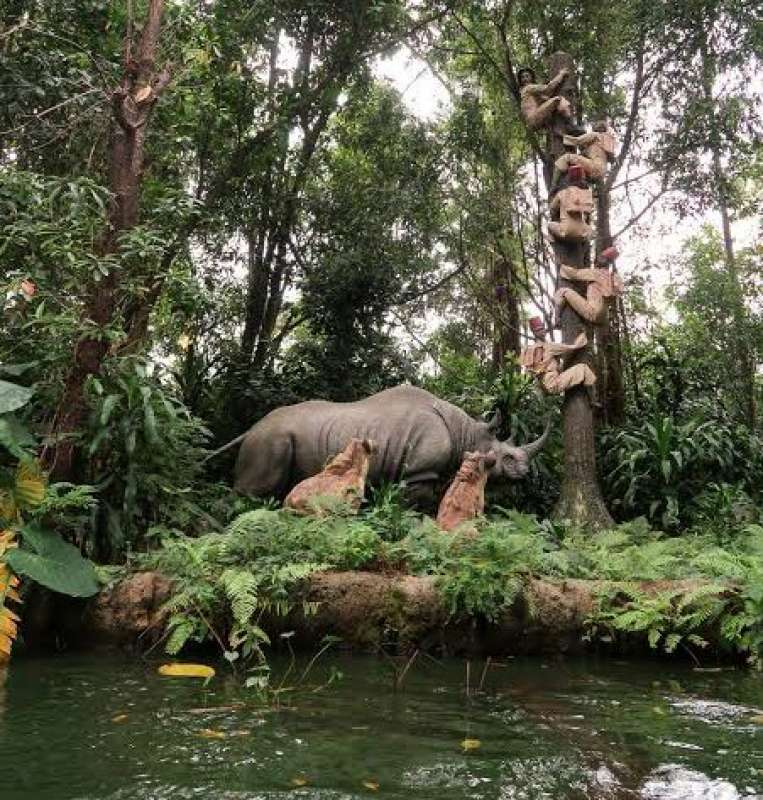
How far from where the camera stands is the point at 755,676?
479 centimetres

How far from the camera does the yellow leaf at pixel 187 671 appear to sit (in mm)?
4454

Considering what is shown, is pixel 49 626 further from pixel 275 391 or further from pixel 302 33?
pixel 302 33

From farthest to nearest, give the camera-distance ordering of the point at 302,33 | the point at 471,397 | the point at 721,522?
the point at 471,397 < the point at 302,33 < the point at 721,522

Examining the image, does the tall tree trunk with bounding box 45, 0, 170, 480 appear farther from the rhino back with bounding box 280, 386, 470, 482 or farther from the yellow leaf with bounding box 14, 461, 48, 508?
the rhino back with bounding box 280, 386, 470, 482

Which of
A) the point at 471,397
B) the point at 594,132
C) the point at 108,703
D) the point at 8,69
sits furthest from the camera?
the point at 471,397

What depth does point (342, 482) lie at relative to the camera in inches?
271

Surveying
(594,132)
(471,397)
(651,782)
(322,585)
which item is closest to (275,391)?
(471,397)

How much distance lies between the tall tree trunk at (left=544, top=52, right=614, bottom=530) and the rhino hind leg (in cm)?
273

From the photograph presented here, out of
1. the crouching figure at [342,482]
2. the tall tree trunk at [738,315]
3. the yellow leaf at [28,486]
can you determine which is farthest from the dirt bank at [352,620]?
the tall tree trunk at [738,315]

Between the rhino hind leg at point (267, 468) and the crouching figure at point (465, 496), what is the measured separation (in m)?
1.89

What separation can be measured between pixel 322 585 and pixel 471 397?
6.69 metres

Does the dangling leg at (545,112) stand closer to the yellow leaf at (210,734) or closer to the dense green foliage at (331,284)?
the dense green foliage at (331,284)

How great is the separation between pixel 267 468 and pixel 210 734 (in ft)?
17.0

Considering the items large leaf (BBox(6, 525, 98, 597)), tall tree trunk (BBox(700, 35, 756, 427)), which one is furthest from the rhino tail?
tall tree trunk (BBox(700, 35, 756, 427))
